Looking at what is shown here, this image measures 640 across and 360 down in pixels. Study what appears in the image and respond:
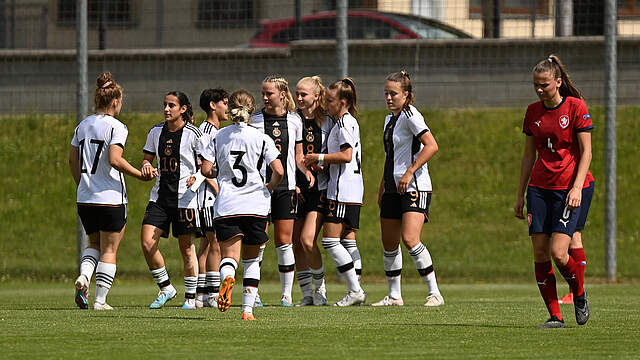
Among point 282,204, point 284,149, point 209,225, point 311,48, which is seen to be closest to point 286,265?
point 282,204

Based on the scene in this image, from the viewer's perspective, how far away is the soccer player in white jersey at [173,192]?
33.2 ft

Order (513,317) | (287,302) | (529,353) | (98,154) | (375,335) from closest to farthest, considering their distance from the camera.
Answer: (529,353) → (375,335) → (513,317) → (98,154) → (287,302)

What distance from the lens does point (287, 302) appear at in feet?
34.2

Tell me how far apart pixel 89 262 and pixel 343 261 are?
2.31 m

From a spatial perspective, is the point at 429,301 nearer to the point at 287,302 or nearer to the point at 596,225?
the point at 287,302

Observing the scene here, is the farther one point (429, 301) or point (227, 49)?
point (227, 49)

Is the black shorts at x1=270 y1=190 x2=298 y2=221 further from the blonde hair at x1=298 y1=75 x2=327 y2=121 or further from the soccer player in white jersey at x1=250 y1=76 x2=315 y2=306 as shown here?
the blonde hair at x1=298 y1=75 x2=327 y2=121

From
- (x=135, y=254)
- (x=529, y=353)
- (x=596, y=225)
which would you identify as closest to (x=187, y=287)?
(x=529, y=353)

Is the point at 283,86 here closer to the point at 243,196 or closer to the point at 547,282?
the point at 243,196

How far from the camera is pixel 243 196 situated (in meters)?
8.41

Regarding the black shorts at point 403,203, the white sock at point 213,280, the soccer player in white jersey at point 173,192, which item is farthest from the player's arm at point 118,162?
the black shorts at point 403,203

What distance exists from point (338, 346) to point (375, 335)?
66cm

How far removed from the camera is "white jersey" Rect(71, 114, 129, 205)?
31.9ft

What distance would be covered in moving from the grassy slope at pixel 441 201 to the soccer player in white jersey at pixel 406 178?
16.6 ft
